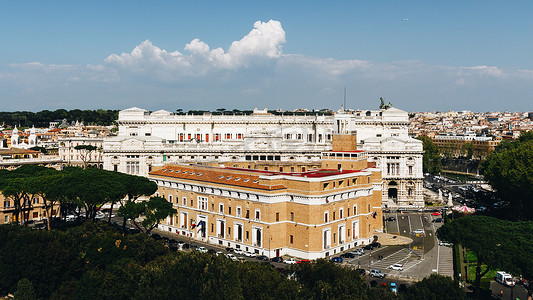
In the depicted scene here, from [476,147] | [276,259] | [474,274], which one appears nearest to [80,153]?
[276,259]

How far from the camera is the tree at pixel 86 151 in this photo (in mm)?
129238

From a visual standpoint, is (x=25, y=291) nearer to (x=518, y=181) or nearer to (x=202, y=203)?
(x=202, y=203)

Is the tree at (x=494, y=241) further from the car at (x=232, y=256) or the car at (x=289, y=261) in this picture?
the car at (x=232, y=256)

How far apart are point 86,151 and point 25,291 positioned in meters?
97.7

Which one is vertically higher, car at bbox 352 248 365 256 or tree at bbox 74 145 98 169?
tree at bbox 74 145 98 169

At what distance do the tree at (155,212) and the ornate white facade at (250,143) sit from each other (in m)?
26.5

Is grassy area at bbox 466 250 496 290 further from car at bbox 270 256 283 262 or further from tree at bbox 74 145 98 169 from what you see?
tree at bbox 74 145 98 169

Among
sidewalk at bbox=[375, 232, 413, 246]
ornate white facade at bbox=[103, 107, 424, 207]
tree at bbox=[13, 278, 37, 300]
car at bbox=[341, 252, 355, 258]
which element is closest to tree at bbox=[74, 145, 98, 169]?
ornate white facade at bbox=[103, 107, 424, 207]

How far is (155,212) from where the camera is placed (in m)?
64.9

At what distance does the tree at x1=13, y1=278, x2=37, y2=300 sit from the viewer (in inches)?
1737

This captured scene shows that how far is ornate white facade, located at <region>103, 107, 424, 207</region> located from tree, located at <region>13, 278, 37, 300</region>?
49.2m

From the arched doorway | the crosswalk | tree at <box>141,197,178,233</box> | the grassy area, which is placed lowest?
the grassy area

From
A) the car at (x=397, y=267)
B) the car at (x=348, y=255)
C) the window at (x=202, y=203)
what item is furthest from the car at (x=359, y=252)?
the window at (x=202, y=203)

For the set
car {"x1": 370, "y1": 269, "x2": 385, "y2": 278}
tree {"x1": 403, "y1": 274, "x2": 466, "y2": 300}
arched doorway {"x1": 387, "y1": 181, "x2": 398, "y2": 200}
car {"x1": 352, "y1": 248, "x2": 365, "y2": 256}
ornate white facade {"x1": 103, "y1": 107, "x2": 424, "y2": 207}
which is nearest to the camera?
tree {"x1": 403, "y1": 274, "x2": 466, "y2": 300}
